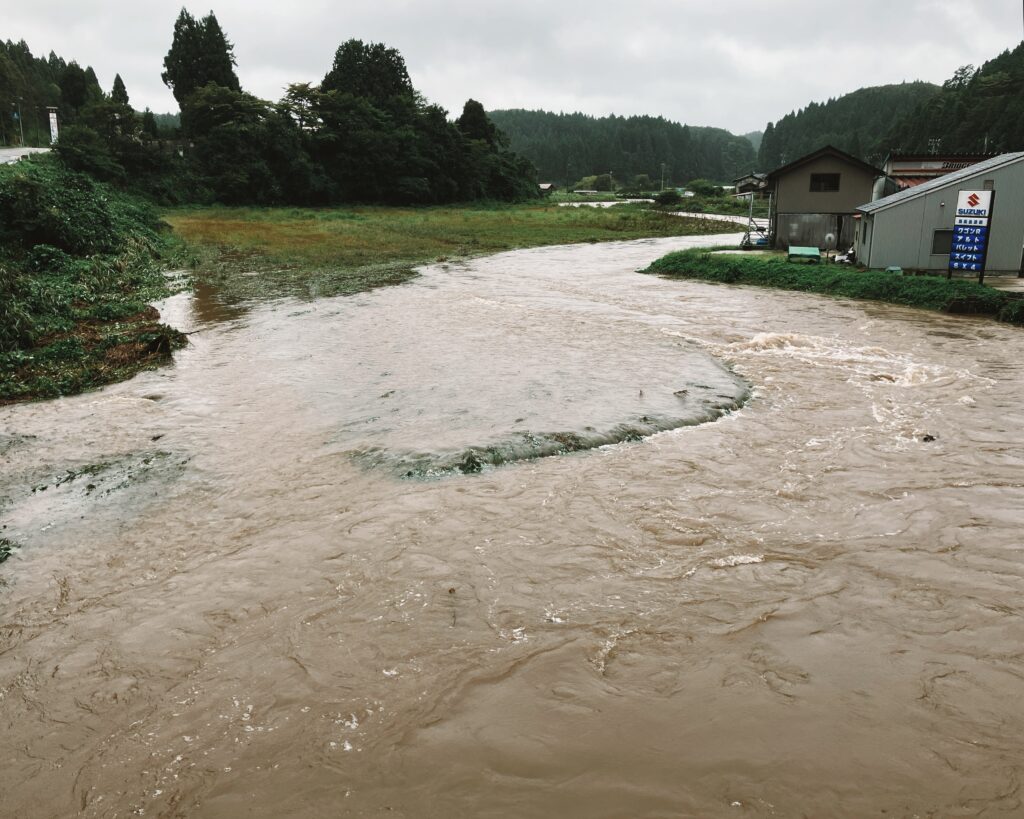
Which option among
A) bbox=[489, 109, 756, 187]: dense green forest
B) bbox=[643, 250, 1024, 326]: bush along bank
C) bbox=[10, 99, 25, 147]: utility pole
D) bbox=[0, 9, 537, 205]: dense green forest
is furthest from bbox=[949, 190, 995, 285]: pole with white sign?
bbox=[489, 109, 756, 187]: dense green forest

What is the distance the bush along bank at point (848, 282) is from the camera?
739 inches

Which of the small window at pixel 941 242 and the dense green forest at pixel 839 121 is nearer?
the small window at pixel 941 242

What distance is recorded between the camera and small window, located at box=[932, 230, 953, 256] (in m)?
23.0

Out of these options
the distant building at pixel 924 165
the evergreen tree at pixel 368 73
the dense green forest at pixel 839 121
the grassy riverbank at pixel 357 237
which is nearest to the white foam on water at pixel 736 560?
the grassy riverbank at pixel 357 237

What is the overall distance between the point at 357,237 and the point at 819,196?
24.6m

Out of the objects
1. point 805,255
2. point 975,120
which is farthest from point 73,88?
point 975,120

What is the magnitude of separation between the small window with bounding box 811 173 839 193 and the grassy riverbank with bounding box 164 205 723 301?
14478mm

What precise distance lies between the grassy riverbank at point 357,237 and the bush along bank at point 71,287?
268 cm

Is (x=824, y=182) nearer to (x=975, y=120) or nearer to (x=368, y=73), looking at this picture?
(x=368, y=73)

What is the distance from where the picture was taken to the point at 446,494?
7.75m

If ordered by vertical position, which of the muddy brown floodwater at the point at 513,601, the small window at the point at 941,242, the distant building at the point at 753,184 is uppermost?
the distant building at the point at 753,184

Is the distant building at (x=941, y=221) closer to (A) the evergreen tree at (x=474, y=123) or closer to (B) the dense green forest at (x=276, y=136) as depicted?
(B) the dense green forest at (x=276, y=136)

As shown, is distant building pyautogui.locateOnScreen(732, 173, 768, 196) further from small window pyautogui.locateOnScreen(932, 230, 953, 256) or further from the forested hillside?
the forested hillside

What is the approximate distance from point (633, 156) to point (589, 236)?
5423 inches
